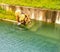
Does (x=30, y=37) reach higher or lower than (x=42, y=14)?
lower

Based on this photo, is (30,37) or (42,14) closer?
(30,37)

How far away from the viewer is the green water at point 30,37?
79.0 ft

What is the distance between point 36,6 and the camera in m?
34.2

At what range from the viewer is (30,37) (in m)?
27.2

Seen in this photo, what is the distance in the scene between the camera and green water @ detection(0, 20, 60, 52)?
79.0 ft

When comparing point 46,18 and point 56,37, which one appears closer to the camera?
point 56,37

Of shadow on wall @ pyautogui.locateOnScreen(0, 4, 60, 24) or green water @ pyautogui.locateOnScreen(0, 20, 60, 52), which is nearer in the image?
green water @ pyautogui.locateOnScreen(0, 20, 60, 52)

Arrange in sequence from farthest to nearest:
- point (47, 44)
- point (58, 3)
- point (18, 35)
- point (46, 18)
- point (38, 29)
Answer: point (58, 3) → point (46, 18) → point (38, 29) → point (18, 35) → point (47, 44)

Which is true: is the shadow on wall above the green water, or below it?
above

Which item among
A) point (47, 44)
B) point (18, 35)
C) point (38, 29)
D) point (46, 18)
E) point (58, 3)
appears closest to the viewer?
point (47, 44)

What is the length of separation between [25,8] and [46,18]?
11.2 feet

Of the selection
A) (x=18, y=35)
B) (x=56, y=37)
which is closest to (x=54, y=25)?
(x=56, y=37)

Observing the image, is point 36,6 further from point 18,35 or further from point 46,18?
point 18,35

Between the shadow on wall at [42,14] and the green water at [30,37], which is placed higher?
the shadow on wall at [42,14]
